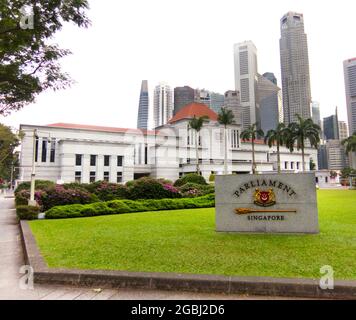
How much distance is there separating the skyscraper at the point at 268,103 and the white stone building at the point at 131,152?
92.1 feet

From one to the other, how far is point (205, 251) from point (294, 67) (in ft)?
320

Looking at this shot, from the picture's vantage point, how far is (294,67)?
90.5 m

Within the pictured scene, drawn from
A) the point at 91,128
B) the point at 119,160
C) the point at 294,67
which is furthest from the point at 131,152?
the point at 294,67

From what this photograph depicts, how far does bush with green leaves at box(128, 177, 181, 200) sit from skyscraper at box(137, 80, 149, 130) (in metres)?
64.3

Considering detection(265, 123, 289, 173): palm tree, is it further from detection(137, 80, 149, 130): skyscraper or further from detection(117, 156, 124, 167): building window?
detection(137, 80, 149, 130): skyscraper

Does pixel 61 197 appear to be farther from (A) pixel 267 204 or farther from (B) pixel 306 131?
(B) pixel 306 131

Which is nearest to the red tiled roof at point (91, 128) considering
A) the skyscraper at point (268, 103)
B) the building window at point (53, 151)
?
the building window at point (53, 151)

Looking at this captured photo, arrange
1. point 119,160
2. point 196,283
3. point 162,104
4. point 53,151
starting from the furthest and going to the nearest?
1. point 162,104
2. point 119,160
3. point 53,151
4. point 196,283

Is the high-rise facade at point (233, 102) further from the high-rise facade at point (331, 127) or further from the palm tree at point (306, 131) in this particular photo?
the high-rise facade at point (331, 127)

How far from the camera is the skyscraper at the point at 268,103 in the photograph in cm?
9619

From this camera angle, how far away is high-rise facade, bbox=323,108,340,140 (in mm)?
135375

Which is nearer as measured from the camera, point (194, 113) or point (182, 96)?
point (194, 113)

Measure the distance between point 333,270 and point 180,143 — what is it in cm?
5700
